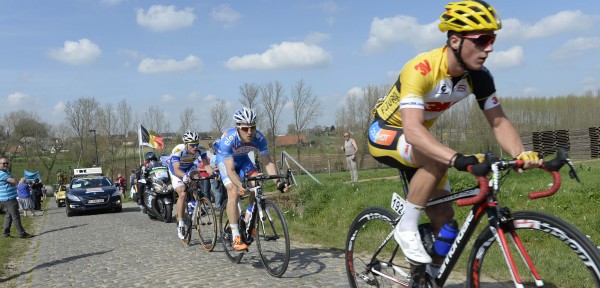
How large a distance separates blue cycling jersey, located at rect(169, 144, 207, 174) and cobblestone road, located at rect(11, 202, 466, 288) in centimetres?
133

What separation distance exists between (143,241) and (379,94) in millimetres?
50104

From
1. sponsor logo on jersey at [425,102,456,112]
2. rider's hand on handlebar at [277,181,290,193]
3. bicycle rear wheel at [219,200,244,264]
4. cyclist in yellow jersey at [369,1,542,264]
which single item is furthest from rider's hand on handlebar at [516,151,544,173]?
bicycle rear wheel at [219,200,244,264]

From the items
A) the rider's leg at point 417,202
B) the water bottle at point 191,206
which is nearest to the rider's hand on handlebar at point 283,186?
the rider's leg at point 417,202

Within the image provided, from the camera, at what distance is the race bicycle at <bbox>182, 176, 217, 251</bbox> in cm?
817

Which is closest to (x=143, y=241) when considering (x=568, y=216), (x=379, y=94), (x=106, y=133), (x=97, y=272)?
(x=97, y=272)

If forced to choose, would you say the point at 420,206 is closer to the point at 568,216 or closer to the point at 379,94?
the point at 568,216

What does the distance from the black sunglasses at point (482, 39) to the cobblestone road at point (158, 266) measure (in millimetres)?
3138

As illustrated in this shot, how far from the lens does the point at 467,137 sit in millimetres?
49094

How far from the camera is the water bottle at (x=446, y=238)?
3223 mm

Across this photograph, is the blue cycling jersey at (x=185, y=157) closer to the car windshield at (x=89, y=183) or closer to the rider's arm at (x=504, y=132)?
the rider's arm at (x=504, y=132)

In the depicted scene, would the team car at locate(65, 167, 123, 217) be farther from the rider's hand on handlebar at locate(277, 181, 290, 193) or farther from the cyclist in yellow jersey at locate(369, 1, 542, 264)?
the cyclist in yellow jersey at locate(369, 1, 542, 264)

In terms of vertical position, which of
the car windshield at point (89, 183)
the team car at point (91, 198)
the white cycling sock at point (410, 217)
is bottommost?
the team car at point (91, 198)

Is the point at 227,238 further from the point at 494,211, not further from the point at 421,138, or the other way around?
the point at 494,211

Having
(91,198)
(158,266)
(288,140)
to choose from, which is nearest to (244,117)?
(158,266)
